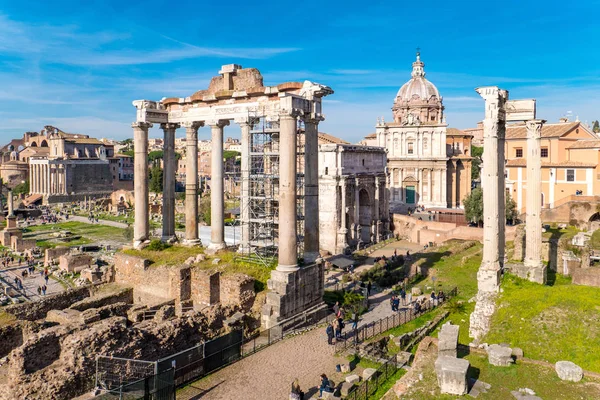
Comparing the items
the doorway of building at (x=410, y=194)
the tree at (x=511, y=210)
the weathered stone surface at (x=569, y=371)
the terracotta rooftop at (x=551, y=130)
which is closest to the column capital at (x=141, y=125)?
the weathered stone surface at (x=569, y=371)

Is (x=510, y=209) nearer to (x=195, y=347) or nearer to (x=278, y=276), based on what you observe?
(x=278, y=276)

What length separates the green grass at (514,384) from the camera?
33.5 feet

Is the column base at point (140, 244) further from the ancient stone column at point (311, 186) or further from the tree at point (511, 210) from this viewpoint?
the tree at point (511, 210)

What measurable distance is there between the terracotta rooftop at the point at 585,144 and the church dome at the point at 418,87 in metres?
21.3

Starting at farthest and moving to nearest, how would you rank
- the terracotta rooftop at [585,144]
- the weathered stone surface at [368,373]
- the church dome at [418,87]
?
the church dome at [418,87], the terracotta rooftop at [585,144], the weathered stone surface at [368,373]

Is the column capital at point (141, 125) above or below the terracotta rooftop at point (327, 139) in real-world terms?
below

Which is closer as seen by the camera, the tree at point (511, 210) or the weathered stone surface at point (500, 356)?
the weathered stone surface at point (500, 356)

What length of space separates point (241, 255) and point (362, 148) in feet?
81.1

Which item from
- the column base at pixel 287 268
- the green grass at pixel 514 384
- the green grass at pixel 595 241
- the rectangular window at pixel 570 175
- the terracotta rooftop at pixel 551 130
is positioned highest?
the terracotta rooftop at pixel 551 130

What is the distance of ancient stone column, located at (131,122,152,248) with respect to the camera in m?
21.0

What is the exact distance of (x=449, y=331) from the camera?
1205 centimetres

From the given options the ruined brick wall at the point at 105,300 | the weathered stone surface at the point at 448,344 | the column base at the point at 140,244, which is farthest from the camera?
the column base at the point at 140,244

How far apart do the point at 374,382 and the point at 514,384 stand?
334cm

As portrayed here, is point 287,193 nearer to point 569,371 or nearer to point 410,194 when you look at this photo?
point 569,371
